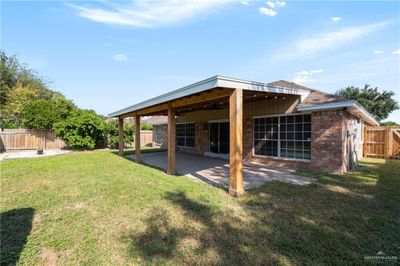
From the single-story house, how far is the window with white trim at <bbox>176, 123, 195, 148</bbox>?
3912 millimetres

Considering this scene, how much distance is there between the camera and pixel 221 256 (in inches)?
107

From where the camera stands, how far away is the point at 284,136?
338 inches

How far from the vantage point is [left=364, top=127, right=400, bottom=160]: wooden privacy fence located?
11.8 meters

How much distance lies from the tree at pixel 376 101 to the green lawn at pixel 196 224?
27274mm

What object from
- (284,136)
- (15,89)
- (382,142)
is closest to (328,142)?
(284,136)

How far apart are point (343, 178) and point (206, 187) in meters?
4.37

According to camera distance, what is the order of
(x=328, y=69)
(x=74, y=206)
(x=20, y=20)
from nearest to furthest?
(x=74, y=206)
(x=20, y=20)
(x=328, y=69)

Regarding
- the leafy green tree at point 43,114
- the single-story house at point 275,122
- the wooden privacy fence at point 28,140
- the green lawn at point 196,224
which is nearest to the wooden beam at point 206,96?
the single-story house at point 275,122

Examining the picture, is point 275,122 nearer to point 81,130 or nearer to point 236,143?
point 236,143

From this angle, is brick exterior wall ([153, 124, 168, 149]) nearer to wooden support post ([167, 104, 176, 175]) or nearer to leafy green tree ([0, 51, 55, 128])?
wooden support post ([167, 104, 176, 175])

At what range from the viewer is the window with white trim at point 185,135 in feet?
47.4

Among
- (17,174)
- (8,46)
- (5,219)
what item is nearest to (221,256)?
(5,219)

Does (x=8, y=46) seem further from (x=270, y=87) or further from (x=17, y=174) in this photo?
(x=270, y=87)
